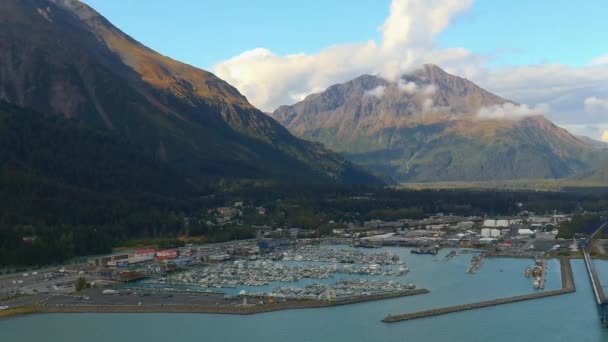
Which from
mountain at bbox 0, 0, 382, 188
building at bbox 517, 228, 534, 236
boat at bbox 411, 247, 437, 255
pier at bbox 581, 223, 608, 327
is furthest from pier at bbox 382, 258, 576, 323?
mountain at bbox 0, 0, 382, 188

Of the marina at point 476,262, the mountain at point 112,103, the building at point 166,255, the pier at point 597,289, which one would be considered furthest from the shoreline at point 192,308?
the mountain at point 112,103

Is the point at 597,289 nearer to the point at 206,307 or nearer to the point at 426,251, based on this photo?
Result: the point at 426,251

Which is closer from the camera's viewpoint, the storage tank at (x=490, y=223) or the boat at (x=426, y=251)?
the boat at (x=426, y=251)

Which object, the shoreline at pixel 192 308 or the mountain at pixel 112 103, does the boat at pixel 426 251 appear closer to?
the shoreline at pixel 192 308

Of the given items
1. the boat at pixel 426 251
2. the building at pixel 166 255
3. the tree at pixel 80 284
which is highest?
the building at pixel 166 255

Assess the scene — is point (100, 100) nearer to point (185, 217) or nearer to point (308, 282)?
point (185, 217)

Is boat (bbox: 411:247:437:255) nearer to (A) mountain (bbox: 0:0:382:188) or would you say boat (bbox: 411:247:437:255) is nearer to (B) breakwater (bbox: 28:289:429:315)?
(B) breakwater (bbox: 28:289:429:315)

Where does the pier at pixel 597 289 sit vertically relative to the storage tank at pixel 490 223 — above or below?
below

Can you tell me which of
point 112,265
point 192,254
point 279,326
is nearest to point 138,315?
point 279,326

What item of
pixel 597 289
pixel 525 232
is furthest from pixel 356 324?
pixel 525 232
